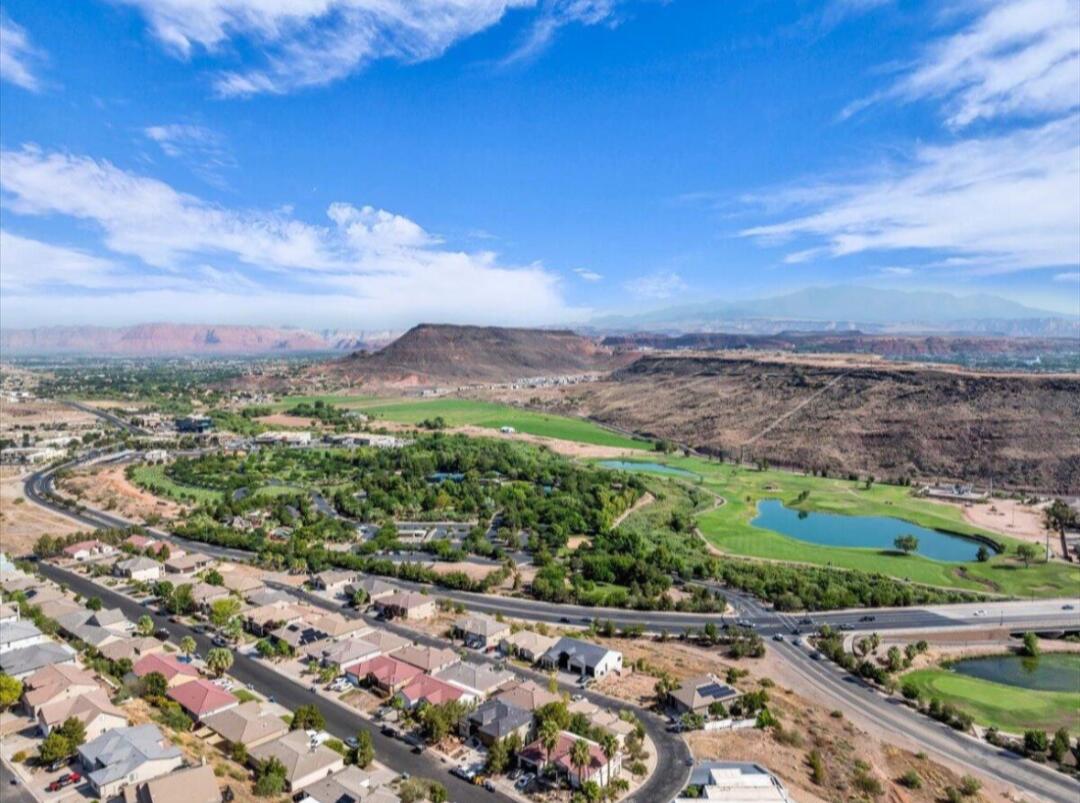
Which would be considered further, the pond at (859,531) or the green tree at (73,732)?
the pond at (859,531)

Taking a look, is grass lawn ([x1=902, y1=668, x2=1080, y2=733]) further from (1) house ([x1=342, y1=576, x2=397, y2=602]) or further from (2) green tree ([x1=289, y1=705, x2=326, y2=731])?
(1) house ([x1=342, y1=576, x2=397, y2=602])

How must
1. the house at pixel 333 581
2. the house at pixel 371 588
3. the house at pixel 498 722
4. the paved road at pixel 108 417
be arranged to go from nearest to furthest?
the house at pixel 498 722 < the house at pixel 371 588 < the house at pixel 333 581 < the paved road at pixel 108 417

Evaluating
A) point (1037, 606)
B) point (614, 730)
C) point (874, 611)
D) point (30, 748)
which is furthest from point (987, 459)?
point (30, 748)

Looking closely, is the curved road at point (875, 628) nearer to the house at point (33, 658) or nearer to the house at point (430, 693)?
the house at point (430, 693)

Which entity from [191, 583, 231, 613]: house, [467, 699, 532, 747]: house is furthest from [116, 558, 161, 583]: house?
[467, 699, 532, 747]: house

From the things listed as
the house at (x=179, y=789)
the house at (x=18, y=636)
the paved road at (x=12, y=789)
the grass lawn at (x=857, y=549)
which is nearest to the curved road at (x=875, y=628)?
the grass lawn at (x=857, y=549)

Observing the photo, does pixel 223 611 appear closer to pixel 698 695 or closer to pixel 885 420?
pixel 698 695
